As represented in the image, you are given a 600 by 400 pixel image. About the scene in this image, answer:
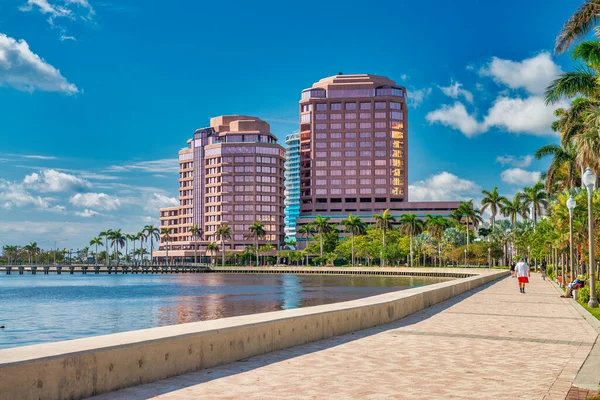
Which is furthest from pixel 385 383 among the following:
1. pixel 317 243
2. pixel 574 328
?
pixel 317 243

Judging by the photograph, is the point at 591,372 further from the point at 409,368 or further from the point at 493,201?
the point at 493,201

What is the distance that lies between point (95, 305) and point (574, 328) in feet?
166

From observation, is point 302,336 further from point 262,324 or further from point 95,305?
point 95,305

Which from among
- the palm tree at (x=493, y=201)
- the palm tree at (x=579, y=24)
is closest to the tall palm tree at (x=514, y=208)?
the palm tree at (x=493, y=201)

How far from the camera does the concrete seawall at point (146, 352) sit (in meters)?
7.25

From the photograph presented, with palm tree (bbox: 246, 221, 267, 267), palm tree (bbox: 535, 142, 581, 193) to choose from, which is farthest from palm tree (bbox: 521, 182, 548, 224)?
palm tree (bbox: 246, 221, 267, 267)

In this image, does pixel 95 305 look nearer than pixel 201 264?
Yes

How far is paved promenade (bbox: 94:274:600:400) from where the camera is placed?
334 inches

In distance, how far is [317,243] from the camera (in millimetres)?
179250

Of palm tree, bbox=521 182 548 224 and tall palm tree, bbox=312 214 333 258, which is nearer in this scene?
palm tree, bbox=521 182 548 224

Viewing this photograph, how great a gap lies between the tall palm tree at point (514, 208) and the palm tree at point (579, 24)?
10026 centimetres

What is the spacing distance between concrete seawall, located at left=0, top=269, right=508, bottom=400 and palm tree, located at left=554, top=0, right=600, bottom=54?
16.8 meters

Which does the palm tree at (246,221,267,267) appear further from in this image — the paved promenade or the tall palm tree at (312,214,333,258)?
the paved promenade

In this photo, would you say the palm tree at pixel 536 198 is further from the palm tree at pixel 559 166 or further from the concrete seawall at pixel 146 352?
the concrete seawall at pixel 146 352
